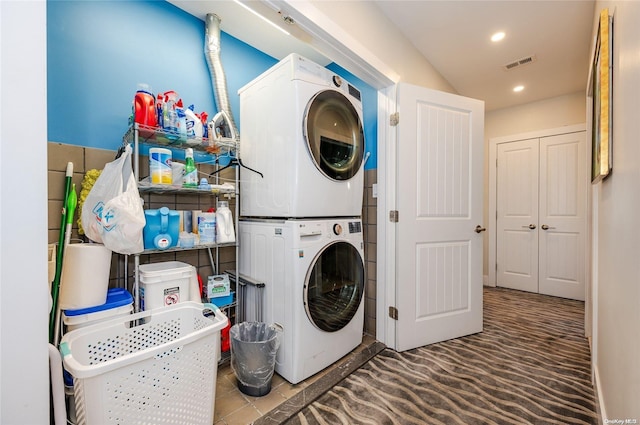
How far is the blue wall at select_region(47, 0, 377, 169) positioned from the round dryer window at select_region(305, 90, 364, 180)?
35.1 inches

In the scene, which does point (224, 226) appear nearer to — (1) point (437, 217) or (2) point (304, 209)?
(2) point (304, 209)

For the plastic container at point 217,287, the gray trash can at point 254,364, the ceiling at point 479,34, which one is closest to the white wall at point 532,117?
the ceiling at point 479,34

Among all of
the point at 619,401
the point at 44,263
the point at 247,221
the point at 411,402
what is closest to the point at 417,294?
the point at 411,402

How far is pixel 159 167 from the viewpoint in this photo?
4.90 feet

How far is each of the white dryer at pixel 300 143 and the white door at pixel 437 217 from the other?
0.40m

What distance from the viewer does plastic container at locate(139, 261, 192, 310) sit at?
146 centimetres

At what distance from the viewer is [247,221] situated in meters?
1.94

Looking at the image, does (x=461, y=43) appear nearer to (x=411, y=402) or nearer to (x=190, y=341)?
(x=411, y=402)

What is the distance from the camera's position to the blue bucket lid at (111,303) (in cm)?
119

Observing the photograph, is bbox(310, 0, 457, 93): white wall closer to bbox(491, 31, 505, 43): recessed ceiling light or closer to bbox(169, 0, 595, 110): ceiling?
bbox(169, 0, 595, 110): ceiling

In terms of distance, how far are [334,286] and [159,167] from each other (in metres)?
1.26

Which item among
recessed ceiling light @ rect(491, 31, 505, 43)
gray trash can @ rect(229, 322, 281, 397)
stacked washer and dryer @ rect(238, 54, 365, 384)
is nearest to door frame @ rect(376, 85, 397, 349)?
stacked washer and dryer @ rect(238, 54, 365, 384)

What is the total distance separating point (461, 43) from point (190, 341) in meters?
2.94

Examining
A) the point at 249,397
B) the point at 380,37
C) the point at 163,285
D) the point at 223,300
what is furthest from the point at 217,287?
the point at 380,37
